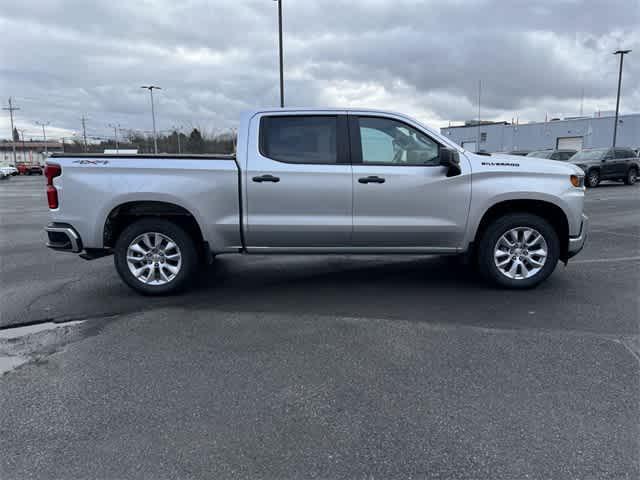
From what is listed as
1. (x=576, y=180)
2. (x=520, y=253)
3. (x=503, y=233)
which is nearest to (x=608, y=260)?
(x=576, y=180)

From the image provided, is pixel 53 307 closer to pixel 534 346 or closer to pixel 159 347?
pixel 159 347

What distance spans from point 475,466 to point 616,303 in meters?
3.41

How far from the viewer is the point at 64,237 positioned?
493cm

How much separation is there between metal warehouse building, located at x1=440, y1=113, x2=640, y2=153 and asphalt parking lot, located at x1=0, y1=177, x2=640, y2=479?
41961mm

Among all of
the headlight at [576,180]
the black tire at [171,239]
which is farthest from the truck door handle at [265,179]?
the headlight at [576,180]

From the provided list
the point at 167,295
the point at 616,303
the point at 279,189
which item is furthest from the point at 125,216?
the point at 616,303

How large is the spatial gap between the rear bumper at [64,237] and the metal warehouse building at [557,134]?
1684 inches

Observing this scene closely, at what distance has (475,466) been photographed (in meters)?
2.36

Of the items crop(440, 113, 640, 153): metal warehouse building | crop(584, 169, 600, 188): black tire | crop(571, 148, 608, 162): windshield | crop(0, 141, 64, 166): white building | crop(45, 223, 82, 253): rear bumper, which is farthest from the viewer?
crop(0, 141, 64, 166): white building

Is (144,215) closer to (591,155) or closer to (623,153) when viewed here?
(591,155)

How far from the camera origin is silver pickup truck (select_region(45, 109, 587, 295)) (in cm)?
488

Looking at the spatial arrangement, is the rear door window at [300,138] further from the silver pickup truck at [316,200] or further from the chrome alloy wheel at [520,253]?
the chrome alloy wheel at [520,253]

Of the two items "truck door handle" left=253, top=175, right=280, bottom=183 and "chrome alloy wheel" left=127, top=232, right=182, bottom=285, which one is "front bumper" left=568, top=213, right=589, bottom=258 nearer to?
"truck door handle" left=253, top=175, right=280, bottom=183

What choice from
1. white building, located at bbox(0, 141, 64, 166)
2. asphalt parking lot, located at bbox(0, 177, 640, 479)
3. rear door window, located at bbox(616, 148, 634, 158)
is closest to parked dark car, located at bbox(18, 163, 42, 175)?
white building, located at bbox(0, 141, 64, 166)
